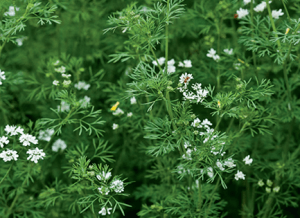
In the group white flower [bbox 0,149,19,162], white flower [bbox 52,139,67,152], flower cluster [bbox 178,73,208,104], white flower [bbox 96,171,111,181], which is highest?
flower cluster [bbox 178,73,208,104]

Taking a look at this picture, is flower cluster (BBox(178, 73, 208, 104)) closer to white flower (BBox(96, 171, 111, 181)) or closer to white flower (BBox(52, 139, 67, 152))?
white flower (BBox(96, 171, 111, 181))

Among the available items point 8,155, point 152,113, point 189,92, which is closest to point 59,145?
point 8,155

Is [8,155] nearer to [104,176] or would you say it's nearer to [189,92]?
[104,176]

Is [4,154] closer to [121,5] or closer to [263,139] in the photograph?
[121,5]

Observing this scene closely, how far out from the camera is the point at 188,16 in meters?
2.81

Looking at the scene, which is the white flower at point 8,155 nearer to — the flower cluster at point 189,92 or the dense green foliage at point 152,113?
the dense green foliage at point 152,113

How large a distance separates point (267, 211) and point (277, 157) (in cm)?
51

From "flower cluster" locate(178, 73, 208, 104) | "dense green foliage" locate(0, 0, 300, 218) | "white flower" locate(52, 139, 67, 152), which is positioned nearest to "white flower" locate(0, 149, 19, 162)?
"dense green foliage" locate(0, 0, 300, 218)

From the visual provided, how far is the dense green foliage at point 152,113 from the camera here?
1.93 metres

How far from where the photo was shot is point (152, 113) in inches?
97.5

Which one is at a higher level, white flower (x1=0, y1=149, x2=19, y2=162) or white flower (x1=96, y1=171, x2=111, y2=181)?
white flower (x1=0, y1=149, x2=19, y2=162)

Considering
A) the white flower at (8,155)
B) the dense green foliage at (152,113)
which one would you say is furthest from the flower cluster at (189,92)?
the white flower at (8,155)

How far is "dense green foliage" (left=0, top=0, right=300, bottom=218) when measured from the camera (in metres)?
1.93

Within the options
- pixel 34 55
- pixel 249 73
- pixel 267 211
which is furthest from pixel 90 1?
pixel 267 211
